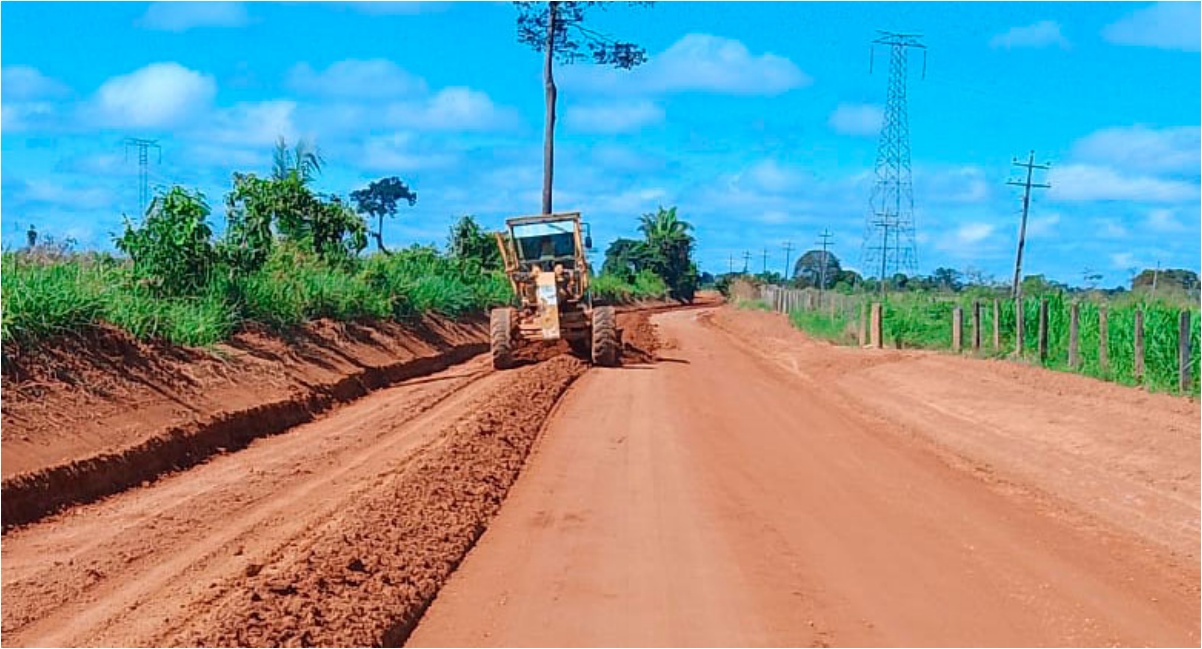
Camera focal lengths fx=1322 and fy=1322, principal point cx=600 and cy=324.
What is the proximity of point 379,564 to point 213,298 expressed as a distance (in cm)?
1242

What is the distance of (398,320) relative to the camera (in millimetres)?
30031

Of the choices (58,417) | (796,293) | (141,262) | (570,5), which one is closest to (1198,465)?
(58,417)

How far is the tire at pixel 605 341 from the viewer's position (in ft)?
87.5

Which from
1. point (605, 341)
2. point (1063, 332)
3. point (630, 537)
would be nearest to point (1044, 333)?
point (1063, 332)

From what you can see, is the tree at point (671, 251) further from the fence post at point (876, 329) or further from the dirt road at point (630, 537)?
the dirt road at point (630, 537)

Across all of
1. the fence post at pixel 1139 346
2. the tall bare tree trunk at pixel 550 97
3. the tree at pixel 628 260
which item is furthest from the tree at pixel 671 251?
the fence post at pixel 1139 346

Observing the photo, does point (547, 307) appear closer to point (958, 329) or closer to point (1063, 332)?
point (1063, 332)

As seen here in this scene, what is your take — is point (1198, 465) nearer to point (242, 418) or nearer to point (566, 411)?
point (566, 411)

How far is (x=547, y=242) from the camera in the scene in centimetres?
2781

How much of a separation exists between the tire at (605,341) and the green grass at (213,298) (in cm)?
487

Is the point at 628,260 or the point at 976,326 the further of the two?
the point at 628,260

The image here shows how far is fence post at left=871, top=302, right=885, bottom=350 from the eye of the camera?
1497 inches

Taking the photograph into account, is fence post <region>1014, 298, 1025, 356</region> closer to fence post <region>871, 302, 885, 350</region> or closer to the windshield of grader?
fence post <region>871, 302, 885, 350</region>

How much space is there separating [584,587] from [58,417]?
7.02 meters
